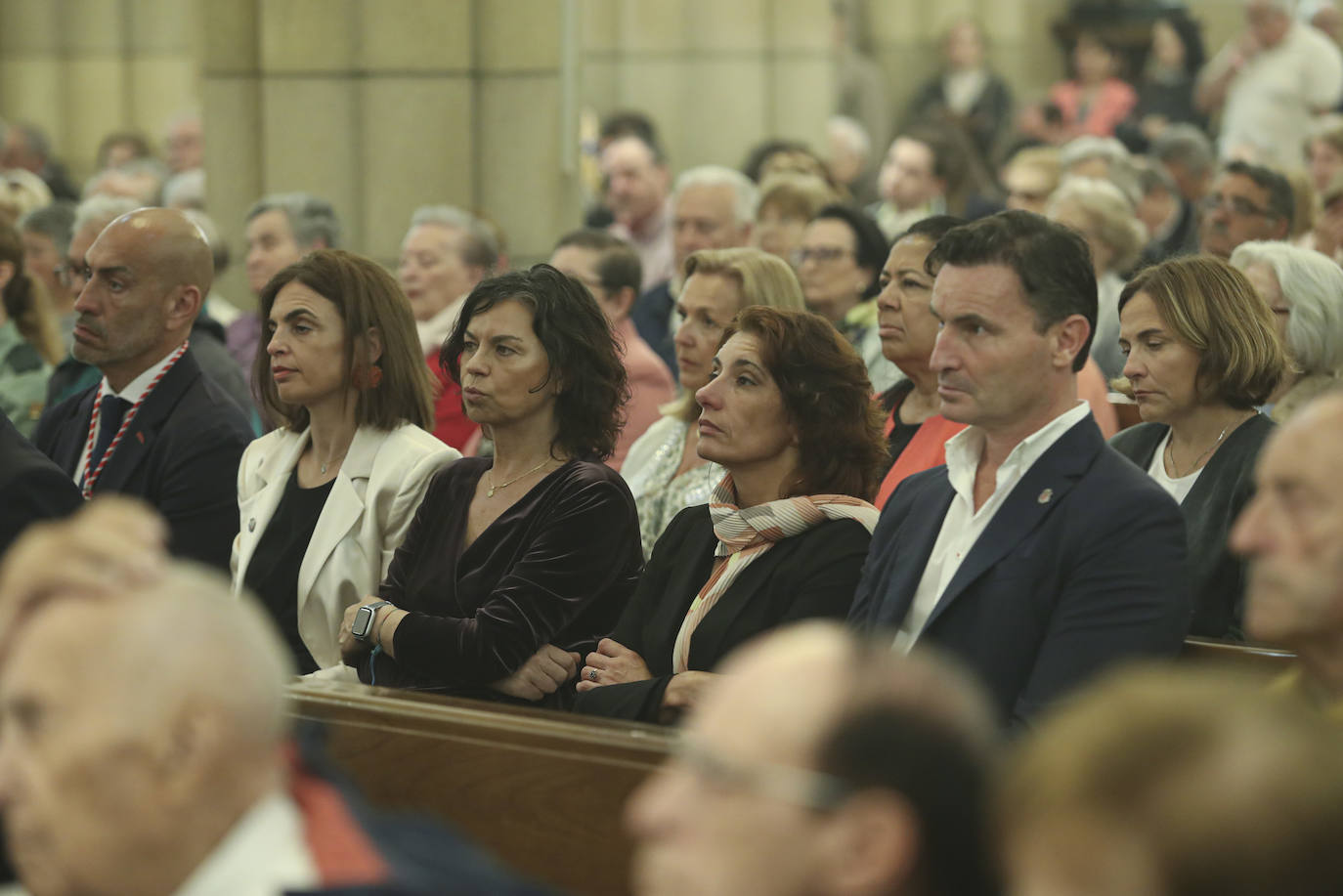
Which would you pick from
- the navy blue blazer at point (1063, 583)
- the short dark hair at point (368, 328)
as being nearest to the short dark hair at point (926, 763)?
the navy blue blazer at point (1063, 583)

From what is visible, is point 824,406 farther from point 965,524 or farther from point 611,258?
point 611,258

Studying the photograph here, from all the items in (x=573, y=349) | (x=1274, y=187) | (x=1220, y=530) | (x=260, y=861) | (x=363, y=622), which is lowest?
(x=363, y=622)

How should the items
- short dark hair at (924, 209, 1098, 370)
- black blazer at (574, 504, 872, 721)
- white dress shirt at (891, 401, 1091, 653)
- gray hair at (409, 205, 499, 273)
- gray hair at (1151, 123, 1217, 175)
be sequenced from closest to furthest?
white dress shirt at (891, 401, 1091, 653), short dark hair at (924, 209, 1098, 370), black blazer at (574, 504, 872, 721), gray hair at (409, 205, 499, 273), gray hair at (1151, 123, 1217, 175)

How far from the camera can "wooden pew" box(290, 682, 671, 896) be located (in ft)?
9.68

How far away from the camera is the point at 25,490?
3.78 meters

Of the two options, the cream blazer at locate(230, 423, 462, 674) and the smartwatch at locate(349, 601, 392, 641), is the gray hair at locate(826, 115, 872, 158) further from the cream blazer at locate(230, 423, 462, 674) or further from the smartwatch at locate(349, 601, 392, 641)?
the smartwatch at locate(349, 601, 392, 641)

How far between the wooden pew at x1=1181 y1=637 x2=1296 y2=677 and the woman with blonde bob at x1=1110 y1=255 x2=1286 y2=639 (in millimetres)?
646

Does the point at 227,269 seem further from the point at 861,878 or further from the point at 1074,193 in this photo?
the point at 861,878

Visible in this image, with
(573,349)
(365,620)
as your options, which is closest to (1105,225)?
(573,349)

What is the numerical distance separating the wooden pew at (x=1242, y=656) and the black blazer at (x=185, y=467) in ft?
8.56

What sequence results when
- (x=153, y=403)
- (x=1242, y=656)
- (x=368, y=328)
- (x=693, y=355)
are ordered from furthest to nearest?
(x=693, y=355)
(x=153, y=403)
(x=368, y=328)
(x=1242, y=656)

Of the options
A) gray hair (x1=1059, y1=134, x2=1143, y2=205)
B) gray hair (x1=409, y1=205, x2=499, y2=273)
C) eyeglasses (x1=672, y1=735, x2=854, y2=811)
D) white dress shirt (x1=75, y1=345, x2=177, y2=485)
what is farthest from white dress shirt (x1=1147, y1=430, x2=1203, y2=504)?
gray hair (x1=1059, y1=134, x2=1143, y2=205)

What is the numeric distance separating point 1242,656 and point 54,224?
20.7ft

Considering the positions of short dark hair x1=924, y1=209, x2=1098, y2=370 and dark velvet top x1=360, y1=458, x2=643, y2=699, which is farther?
dark velvet top x1=360, y1=458, x2=643, y2=699
